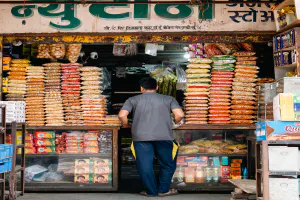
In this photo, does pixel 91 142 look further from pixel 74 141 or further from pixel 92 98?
pixel 92 98

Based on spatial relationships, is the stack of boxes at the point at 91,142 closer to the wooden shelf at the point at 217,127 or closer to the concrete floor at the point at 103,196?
the concrete floor at the point at 103,196

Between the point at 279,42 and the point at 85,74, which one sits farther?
the point at 85,74

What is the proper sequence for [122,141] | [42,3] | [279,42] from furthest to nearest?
1. [122,141]
2. [42,3]
3. [279,42]

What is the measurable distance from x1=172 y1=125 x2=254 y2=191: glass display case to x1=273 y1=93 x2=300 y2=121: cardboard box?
230 cm

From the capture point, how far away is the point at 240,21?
21.9 feet

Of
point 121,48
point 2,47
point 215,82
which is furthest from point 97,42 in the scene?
point 215,82

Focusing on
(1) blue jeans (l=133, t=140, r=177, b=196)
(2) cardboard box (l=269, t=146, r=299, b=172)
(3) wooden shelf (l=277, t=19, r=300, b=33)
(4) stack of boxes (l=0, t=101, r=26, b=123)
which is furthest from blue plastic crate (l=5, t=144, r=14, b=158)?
Result: (3) wooden shelf (l=277, t=19, r=300, b=33)

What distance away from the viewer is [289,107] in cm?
465

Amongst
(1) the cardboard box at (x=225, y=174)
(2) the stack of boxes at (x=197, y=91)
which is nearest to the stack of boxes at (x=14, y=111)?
(2) the stack of boxes at (x=197, y=91)

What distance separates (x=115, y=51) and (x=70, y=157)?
183 cm

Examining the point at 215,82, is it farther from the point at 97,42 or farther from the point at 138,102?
the point at 97,42

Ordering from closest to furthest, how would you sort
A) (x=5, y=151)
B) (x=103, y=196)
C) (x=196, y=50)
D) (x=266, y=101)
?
(x=5, y=151) < (x=266, y=101) < (x=103, y=196) < (x=196, y=50)

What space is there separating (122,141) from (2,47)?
2.81 m

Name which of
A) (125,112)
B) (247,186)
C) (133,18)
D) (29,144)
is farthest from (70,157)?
(247,186)
